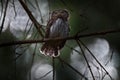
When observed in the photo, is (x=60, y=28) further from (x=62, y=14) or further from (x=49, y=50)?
(x=49, y=50)

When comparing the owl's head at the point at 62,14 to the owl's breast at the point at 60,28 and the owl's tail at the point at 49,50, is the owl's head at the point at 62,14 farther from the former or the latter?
the owl's tail at the point at 49,50

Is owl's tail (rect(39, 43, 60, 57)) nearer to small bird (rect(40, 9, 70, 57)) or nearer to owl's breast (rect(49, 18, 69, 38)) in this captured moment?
small bird (rect(40, 9, 70, 57))

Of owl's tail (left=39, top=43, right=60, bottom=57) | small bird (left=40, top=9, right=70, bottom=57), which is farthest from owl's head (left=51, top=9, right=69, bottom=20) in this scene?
owl's tail (left=39, top=43, right=60, bottom=57)

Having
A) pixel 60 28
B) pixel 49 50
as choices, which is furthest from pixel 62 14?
pixel 49 50

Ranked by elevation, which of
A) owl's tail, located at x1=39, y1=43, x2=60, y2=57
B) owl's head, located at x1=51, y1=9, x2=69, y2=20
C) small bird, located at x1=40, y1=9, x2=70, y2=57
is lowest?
owl's tail, located at x1=39, y1=43, x2=60, y2=57

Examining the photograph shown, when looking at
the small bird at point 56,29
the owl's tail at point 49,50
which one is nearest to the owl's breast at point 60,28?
the small bird at point 56,29

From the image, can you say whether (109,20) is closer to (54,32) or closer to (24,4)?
(54,32)

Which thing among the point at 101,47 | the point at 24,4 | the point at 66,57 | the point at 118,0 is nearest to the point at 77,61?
the point at 101,47

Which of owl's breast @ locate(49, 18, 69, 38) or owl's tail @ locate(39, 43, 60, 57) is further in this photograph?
owl's breast @ locate(49, 18, 69, 38)
